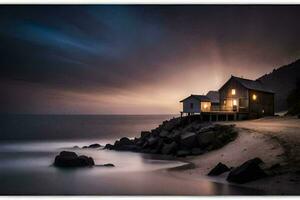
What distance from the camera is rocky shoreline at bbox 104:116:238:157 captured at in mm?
10930

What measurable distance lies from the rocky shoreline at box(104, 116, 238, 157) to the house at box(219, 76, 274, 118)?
1372 mm

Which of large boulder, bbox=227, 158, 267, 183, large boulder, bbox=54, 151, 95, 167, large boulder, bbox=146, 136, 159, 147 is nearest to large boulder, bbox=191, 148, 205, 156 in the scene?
large boulder, bbox=146, 136, 159, 147

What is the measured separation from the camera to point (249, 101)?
44.5 ft

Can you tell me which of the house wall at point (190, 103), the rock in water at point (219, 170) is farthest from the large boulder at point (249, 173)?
the house wall at point (190, 103)

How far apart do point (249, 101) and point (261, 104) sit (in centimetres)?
56

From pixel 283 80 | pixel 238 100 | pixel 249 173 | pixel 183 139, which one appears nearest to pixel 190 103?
pixel 183 139

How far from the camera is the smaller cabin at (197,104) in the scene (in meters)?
10.8

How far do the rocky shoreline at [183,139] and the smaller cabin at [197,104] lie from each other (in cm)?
55

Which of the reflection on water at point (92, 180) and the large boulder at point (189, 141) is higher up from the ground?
the large boulder at point (189, 141)

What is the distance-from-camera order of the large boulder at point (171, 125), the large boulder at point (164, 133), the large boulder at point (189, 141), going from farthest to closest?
1. the large boulder at point (171, 125)
2. the large boulder at point (164, 133)
3. the large boulder at point (189, 141)

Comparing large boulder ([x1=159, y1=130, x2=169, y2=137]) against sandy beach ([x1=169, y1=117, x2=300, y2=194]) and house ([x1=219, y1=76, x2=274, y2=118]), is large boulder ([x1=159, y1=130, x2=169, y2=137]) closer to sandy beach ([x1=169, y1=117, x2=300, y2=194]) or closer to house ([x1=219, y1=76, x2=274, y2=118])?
house ([x1=219, y1=76, x2=274, y2=118])

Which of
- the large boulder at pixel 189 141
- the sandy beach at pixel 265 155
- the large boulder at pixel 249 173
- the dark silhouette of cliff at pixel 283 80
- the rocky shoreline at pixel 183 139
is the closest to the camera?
the sandy beach at pixel 265 155

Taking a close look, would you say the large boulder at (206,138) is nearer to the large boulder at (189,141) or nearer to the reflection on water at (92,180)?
the large boulder at (189,141)

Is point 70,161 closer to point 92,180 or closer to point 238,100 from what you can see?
point 92,180
